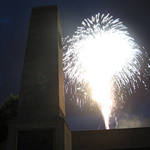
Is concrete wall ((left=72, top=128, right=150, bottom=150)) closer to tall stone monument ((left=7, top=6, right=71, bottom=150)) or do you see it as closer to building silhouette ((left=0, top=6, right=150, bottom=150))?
building silhouette ((left=0, top=6, right=150, bottom=150))

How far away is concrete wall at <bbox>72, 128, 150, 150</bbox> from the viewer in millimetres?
15492

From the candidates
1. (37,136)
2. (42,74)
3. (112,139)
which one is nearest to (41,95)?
(42,74)

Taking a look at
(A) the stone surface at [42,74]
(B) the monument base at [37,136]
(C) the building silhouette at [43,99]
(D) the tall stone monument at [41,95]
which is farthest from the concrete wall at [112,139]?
(B) the monument base at [37,136]

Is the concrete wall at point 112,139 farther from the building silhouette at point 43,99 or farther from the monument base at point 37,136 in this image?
the monument base at point 37,136

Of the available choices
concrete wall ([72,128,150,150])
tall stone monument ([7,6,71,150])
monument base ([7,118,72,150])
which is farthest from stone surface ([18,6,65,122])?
concrete wall ([72,128,150,150])

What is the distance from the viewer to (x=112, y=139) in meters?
15.9

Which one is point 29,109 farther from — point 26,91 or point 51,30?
point 51,30

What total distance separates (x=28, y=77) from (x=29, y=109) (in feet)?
6.47

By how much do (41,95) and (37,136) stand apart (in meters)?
2.39

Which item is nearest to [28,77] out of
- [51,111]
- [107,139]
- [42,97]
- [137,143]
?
[42,97]

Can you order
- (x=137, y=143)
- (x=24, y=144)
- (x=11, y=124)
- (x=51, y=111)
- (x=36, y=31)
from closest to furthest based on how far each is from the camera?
1. (x=24, y=144)
2. (x=11, y=124)
3. (x=51, y=111)
4. (x=36, y=31)
5. (x=137, y=143)

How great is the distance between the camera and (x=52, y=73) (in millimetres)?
10602

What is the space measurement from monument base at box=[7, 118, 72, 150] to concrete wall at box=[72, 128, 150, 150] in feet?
26.0

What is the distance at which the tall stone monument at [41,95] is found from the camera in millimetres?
8445
